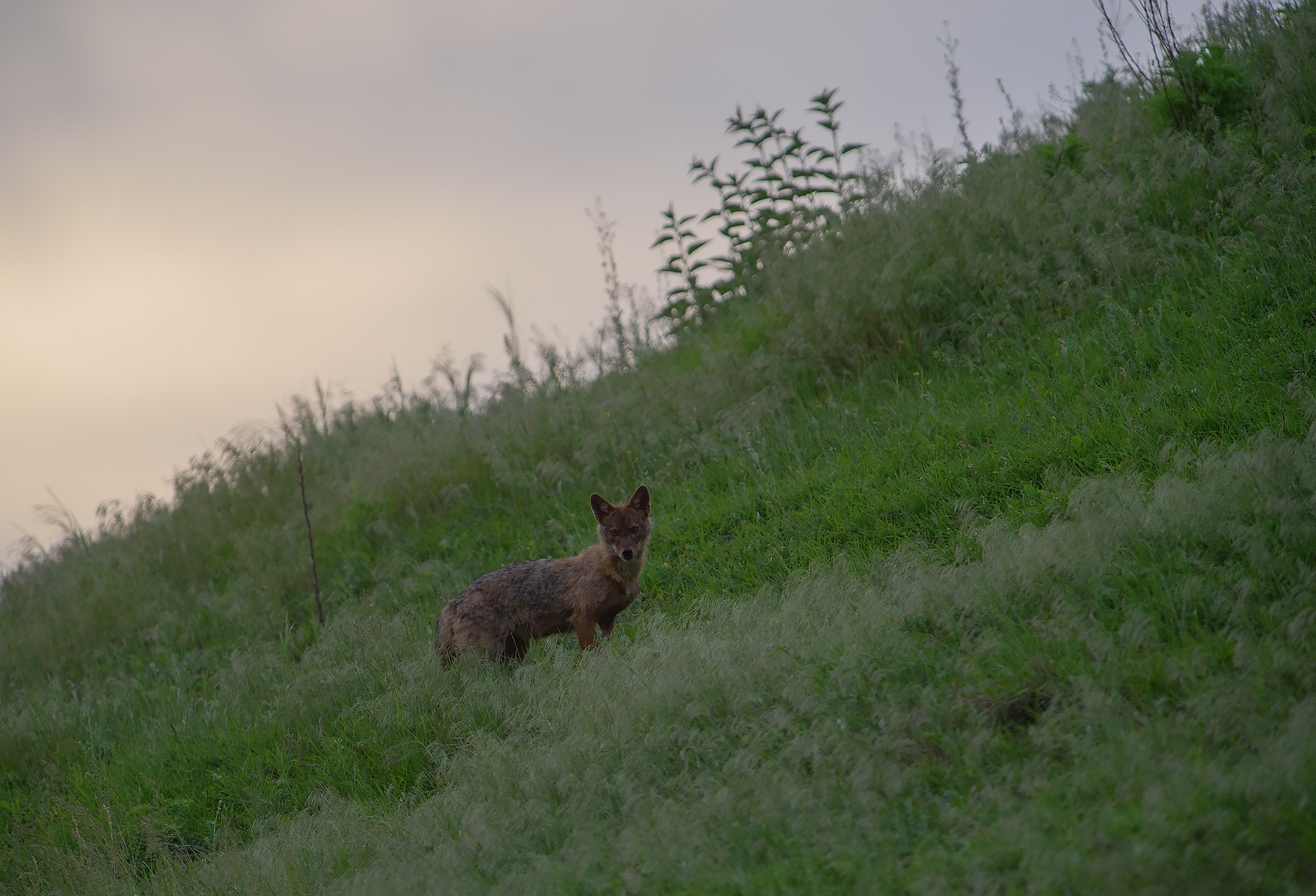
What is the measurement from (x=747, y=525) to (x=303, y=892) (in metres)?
4.29

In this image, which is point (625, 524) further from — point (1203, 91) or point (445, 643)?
point (1203, 91)

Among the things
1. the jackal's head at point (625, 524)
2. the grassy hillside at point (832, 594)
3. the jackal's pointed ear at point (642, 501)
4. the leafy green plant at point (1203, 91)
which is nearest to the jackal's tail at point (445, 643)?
the grassy hillside at point (832, 594)

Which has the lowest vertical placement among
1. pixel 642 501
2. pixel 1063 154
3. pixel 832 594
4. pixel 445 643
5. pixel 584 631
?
pixel 832 594

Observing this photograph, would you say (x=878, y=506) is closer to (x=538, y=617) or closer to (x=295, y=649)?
(x=538, y=617)

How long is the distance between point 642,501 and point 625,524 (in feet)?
1.13

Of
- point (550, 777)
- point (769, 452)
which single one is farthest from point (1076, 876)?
point (769, 452)

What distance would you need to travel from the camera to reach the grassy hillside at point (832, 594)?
3285 millimetres

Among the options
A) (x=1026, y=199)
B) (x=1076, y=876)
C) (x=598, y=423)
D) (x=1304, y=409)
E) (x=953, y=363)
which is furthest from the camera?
(x=598, y=423)

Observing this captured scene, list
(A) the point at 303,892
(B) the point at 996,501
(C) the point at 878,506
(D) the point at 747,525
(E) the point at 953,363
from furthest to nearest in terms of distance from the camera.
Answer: (E) the point at 953,363
(D) the point at 747,525
(C) the point at 878,506
(B) the point at 996,501
(A) the point at 303,892

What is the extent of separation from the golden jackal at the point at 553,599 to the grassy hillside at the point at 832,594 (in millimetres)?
229

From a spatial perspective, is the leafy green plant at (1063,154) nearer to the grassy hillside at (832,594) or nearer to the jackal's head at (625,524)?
the grassy hillside at (832,594)

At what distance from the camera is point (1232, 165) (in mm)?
7691

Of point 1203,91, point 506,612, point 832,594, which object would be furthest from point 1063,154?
point 506,612

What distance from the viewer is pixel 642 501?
7.16 meters
